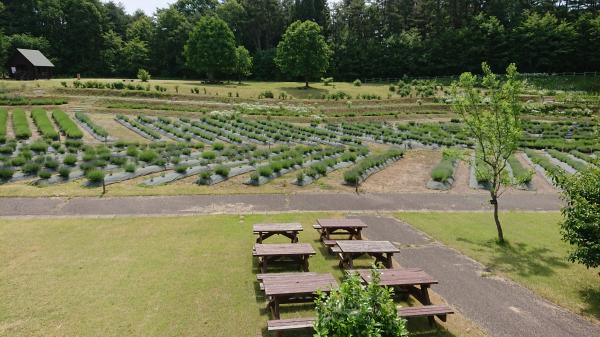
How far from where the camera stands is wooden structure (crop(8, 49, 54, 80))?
5359cm

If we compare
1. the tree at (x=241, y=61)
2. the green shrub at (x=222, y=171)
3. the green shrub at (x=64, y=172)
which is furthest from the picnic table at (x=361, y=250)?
the tree at (x=241, y=61)

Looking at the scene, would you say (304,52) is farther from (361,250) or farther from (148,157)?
(361,250)

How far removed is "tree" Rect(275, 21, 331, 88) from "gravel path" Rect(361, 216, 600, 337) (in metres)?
50.7

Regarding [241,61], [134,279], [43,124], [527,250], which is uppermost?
[241,61]

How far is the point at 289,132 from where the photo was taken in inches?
1240

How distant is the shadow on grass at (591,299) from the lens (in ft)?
27.8

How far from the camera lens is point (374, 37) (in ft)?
271

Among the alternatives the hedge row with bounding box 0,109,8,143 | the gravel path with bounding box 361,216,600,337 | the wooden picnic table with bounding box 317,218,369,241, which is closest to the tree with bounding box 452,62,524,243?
the gravel path with bounding box 361,216,600,337

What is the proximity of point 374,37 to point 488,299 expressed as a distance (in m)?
81.0

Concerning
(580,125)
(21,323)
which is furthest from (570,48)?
(21,323)

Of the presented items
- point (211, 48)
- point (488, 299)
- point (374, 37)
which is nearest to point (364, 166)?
point (488, 299)

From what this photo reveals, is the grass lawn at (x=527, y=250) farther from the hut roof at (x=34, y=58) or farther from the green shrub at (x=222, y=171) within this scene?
the hut roof at (x=34, y=58)

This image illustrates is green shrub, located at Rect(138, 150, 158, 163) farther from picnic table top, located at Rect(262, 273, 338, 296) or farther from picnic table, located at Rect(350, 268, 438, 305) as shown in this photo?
picnic table, located at Rect(350, 268, 438, 305)

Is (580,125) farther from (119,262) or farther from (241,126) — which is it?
(119,262)
